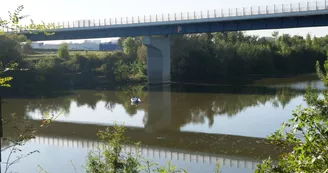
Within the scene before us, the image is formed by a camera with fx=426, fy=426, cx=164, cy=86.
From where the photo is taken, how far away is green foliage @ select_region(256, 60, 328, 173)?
446 cm

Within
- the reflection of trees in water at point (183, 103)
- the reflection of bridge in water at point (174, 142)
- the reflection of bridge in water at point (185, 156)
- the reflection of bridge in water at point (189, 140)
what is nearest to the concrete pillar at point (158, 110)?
the reflection of bridge in water at point (174, 142)

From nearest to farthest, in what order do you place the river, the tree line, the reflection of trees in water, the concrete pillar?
the river, the concrete pillar, the reflection of trees in water, the tree line

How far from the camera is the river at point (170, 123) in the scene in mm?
22578

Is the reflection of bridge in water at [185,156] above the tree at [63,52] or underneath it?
underneath

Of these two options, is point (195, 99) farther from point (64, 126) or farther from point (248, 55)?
point (248, 55)

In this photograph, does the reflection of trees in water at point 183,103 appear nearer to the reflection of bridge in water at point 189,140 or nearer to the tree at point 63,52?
the reflection of bridge in water at point 189,140

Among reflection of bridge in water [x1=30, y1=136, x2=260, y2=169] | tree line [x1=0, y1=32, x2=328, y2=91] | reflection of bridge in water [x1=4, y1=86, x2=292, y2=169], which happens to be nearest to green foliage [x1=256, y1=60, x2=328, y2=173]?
reflection of bridge in water [x1=4, y1=86, x2=292, y2=169]

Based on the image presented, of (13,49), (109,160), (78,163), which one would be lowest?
(78,163)

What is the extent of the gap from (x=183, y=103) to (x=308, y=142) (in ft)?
136

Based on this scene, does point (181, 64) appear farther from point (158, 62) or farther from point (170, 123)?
A: point (170, 123)

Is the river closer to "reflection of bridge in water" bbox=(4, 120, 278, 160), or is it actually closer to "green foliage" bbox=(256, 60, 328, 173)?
"reflection of bridge in water" bbox=(4, 120, 278, 160)

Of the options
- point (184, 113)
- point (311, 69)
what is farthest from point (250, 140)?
point (311, 69)

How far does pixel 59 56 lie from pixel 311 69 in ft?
173

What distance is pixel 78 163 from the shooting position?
21.8 m
